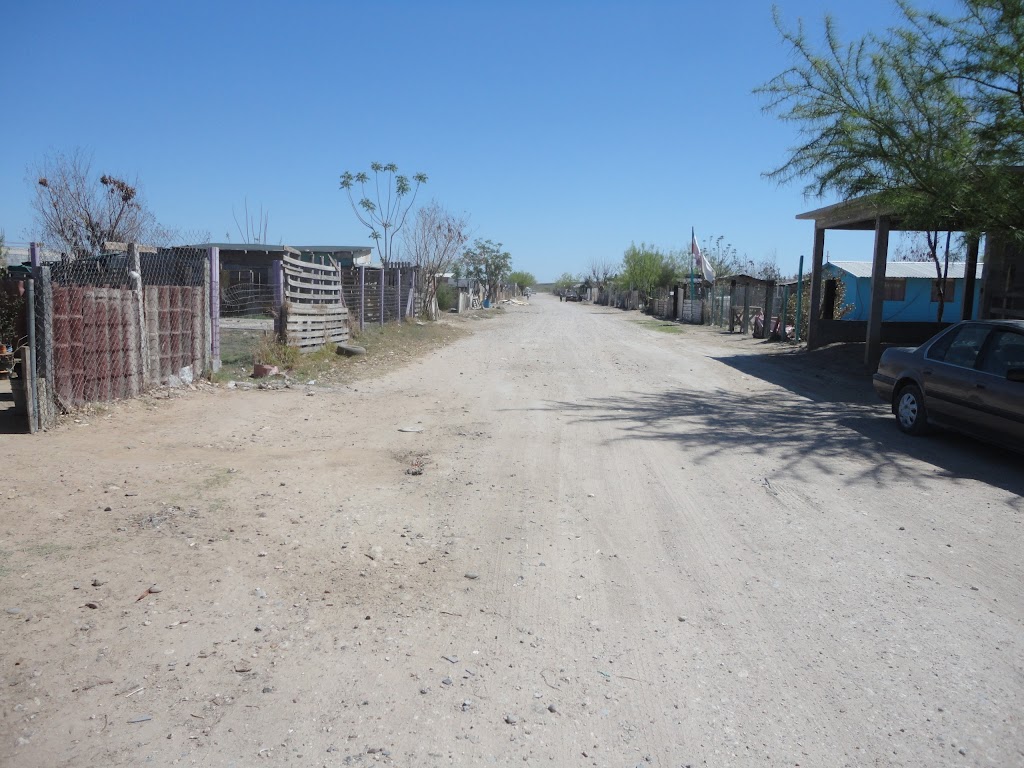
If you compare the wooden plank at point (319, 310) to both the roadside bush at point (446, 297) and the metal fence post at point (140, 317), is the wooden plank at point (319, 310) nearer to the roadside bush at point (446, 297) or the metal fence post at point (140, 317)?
the metal fence post at point (140, 317)

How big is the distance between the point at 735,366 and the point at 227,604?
50.3 ft

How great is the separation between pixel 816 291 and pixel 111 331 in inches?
680

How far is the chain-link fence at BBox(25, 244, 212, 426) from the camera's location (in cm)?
797

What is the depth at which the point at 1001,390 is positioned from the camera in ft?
25.8

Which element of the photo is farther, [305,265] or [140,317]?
[305,265]

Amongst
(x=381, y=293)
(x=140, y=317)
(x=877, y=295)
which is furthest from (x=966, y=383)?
(x=381, y=293)

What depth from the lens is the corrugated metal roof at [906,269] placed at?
30.9 meters

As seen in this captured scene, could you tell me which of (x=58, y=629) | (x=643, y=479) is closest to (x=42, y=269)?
(x=58, y=629)

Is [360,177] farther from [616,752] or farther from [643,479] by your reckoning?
[616,752]

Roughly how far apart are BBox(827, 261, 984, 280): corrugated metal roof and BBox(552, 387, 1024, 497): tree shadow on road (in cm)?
2134

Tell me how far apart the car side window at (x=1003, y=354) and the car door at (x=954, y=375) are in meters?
0.13

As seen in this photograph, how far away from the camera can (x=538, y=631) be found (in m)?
4.09

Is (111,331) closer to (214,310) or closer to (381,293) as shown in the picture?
(214,310)

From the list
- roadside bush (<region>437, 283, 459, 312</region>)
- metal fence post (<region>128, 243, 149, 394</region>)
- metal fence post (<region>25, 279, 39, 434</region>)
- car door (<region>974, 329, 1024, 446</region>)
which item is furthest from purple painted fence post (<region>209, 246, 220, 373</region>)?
roadside bush (<region>437, 283, 459, 312</region>)
